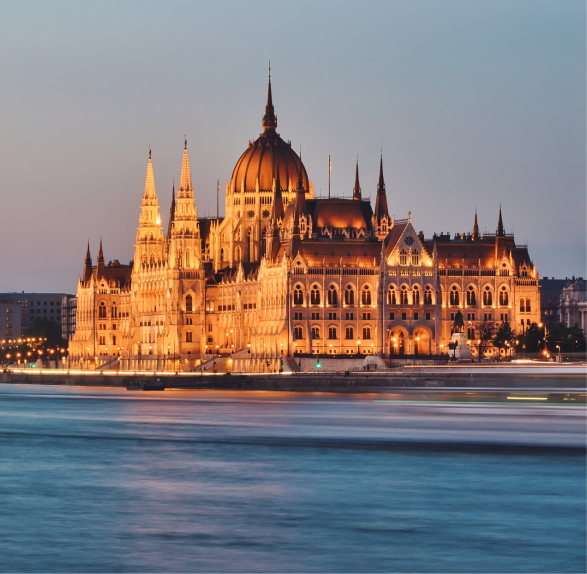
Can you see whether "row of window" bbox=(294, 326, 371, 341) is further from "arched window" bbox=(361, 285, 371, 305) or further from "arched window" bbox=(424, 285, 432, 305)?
"arched window" bbox=(424, 285, 432, 305)

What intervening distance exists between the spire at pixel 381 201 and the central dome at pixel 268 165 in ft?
47.5

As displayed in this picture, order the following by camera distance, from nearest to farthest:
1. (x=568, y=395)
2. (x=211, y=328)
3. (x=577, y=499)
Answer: (x=577, y=499) < (x=568, y=395) < (x=211, y=328)

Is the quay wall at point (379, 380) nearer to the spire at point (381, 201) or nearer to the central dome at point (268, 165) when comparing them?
the spire at point (381, 201)

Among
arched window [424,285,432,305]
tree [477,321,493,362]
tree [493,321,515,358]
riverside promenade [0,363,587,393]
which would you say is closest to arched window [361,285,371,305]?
arched window [424,285,432,305]

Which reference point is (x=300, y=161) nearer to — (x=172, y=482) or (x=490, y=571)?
(x=172, y=482)

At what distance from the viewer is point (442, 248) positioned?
17000 cm

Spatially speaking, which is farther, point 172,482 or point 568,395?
point 568,395

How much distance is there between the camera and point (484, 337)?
164 meters

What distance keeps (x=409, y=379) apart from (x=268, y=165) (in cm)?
6819

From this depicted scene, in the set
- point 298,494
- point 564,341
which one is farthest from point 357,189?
point 298,494

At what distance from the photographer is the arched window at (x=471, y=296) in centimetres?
16838

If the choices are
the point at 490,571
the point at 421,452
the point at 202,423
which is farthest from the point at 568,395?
the point at 490,571

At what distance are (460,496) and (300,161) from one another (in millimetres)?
144423

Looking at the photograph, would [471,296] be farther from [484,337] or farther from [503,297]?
[484,337]
